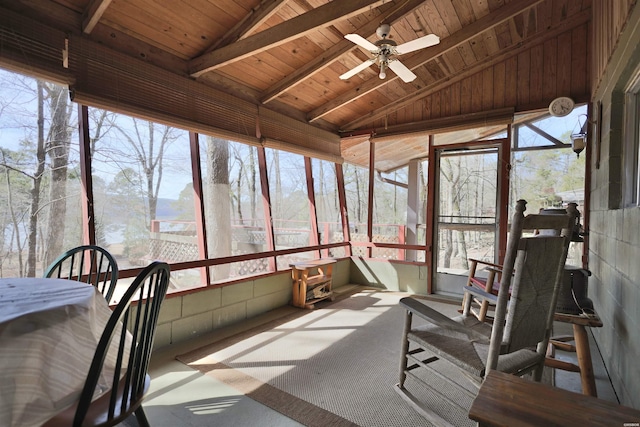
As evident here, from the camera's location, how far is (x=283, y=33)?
2.58 m

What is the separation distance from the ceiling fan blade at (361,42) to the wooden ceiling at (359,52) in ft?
0.57

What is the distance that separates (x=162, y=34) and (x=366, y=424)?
10.6 ft

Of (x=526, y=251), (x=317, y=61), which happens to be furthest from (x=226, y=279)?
(x=526, y=251)

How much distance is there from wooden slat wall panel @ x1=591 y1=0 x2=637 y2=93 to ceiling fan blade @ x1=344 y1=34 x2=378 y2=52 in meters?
1.45

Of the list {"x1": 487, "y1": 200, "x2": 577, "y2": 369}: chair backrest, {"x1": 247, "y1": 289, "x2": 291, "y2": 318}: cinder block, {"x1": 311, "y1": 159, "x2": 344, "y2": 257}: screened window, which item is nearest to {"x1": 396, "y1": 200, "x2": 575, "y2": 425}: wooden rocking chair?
{"x1": 487, "y1": 200, "x2": 577, "y2": 369}: chair backrest

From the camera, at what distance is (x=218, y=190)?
362 centimetres

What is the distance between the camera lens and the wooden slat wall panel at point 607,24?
72.9 inches

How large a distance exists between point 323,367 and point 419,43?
2499 millimetres

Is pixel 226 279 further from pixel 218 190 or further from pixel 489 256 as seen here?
pixel 489 256

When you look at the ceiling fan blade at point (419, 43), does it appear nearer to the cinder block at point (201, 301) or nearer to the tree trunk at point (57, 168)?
the tree trunk at point (57, 168)

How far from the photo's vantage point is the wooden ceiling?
254 cm

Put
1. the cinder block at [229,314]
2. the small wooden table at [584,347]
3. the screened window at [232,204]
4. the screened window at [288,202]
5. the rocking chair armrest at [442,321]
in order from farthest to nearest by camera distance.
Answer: the screened window at [288,202], the screened window at [232,204], the cinder block at [229,314], the small wooden table at [584,347], the rocking chair armrest at [442,321]

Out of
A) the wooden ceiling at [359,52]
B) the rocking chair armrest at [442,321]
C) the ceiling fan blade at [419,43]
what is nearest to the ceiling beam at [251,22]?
the wooden ceiling at [359,52]

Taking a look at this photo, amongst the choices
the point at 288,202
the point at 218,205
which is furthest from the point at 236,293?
the point at 288,202
